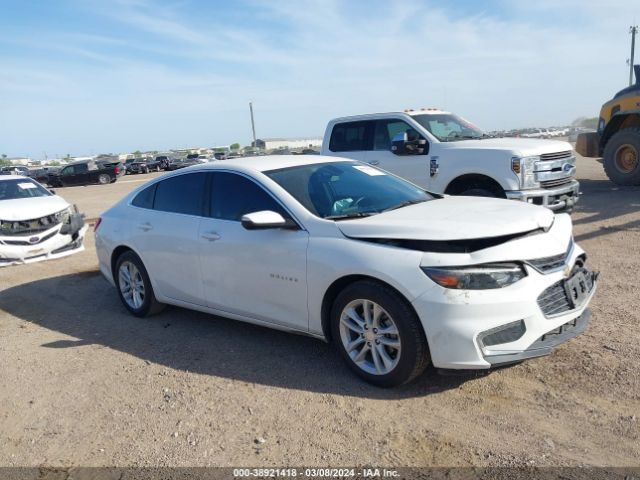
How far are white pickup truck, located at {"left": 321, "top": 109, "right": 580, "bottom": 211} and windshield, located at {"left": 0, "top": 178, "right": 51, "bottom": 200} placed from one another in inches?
211

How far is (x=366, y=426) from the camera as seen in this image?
3391 millimetres

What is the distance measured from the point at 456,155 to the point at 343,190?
166 inches

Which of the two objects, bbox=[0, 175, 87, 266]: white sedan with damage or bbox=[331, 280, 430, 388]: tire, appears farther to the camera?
bbox=[0, 175, 87, 266]: white sedan with damage

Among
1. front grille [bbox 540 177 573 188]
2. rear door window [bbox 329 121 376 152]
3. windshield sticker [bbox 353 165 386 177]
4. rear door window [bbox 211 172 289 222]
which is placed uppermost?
rear door window [bbox 329 121 376 152]

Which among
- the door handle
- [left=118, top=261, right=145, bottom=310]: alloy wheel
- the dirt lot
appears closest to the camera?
the dirt lot

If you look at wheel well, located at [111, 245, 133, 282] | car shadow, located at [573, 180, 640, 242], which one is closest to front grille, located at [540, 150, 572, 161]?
car shadow, located at [573, 180, 640, 242]

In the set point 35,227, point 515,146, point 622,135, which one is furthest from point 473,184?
point 35,227

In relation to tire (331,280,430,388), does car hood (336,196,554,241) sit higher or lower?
higher

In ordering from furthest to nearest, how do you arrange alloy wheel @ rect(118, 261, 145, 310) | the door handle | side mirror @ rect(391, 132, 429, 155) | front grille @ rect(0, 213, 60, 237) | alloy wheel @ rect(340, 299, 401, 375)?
front grille @ rect(0, 213, 60, 237) < side mirror @ rect(391, 132, 429, 155) < alloy wheel @ rect(118, 261, 145, 310) < the door handle < alloy wheel @ rect(340, 299, 401, 375)

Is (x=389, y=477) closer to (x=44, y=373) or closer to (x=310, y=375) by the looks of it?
(x=310, y=375)

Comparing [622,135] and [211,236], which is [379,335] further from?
[622,135]

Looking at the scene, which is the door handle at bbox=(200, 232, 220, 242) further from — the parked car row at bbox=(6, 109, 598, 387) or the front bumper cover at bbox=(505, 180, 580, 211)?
the front bumper cover at bbox=(505, 180, 580, 211)

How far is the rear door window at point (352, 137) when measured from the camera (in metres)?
9.52

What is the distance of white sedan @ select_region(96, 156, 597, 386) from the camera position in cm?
347
